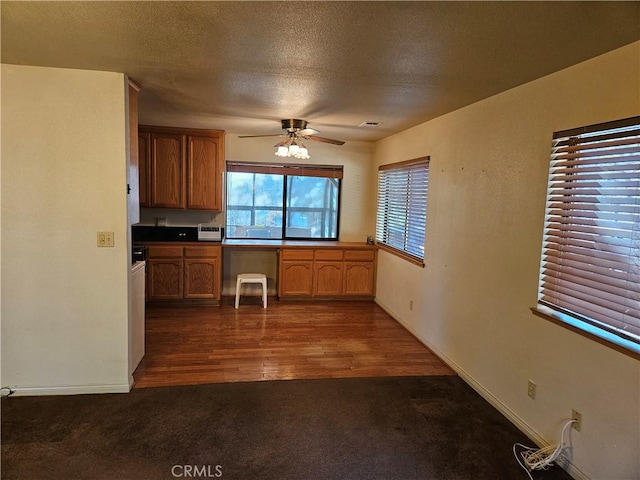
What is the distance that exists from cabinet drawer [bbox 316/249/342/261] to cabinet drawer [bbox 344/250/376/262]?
0.33 ft

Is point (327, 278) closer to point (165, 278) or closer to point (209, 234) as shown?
point (209, 234)

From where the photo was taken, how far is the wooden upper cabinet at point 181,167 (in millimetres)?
4840

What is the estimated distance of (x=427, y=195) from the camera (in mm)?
4043

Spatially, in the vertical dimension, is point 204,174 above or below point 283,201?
above

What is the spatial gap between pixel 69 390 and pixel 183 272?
2264mm

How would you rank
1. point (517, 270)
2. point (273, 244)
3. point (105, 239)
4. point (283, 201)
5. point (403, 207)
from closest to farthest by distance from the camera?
point (517, 270) < point (105, 239) < point (403, 207) < point (273, 244) < point (283, 201)

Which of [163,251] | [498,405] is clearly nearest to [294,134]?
[163,251]

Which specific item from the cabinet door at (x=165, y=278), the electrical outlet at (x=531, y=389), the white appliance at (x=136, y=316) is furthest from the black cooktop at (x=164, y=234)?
the electrical outlet at (x=531, y=389)

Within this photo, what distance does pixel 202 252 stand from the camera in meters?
4.98

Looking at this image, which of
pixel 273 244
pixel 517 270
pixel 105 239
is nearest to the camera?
pixel 517 270

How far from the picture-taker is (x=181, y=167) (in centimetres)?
494

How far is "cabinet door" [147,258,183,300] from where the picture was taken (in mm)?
4898

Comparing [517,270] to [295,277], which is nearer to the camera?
[517,270]

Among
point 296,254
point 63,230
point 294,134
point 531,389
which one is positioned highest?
point 294,134
